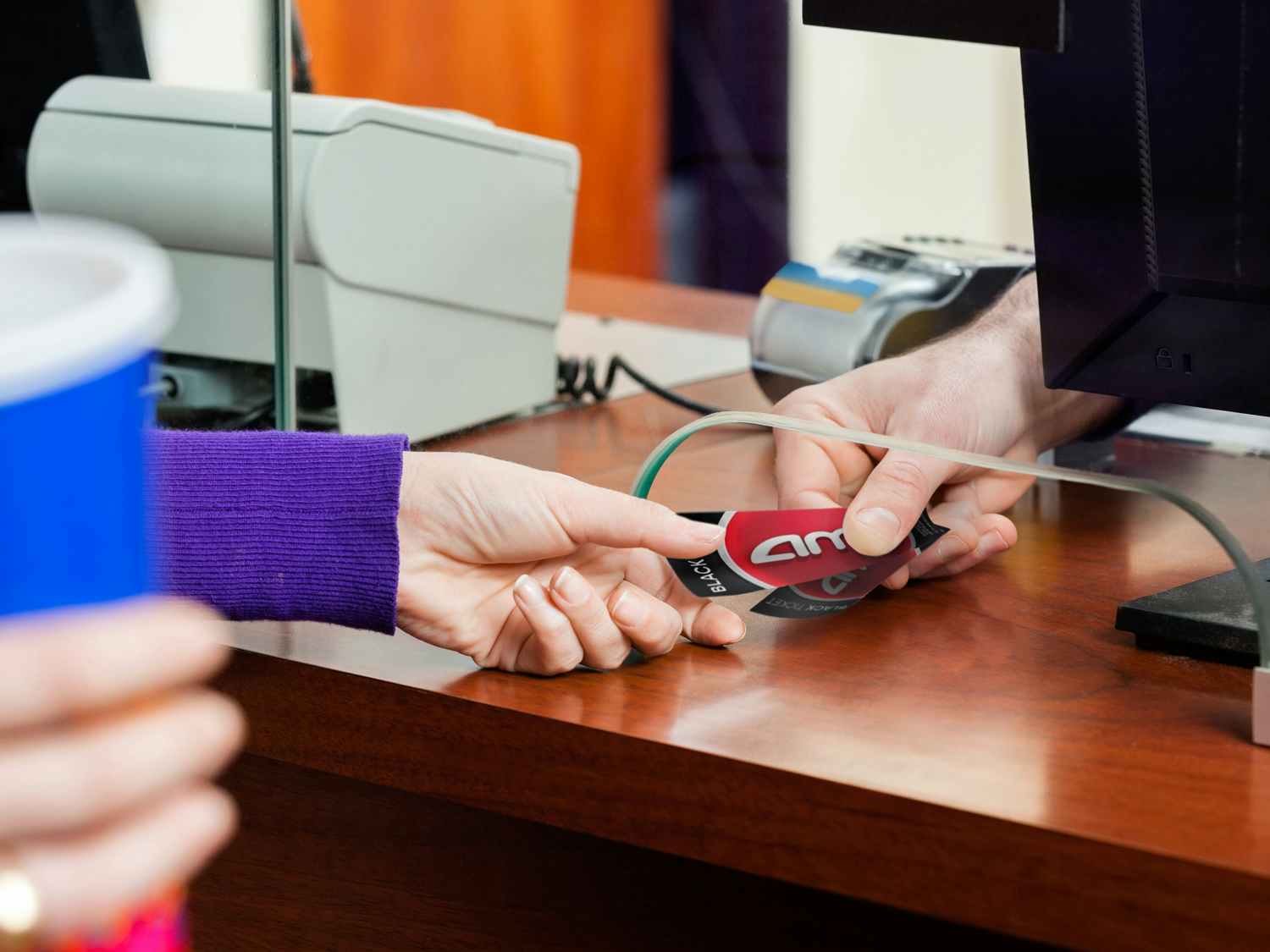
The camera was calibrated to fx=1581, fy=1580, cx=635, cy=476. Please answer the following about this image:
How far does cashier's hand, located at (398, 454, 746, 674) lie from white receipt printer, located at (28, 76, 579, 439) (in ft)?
1.02

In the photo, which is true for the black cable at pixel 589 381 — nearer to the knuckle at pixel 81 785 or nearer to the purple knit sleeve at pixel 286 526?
the purple knit sleeve at pixel 286 526

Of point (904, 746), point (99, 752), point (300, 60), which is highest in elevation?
point (300, 60)

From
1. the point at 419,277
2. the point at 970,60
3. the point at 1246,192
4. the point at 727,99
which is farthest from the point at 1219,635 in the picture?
the point at 727,99

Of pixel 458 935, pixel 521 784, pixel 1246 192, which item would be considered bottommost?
pixel 458 935

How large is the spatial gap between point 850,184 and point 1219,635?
2.67 m

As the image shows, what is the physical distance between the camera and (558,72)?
Answer: 2816 millimetres

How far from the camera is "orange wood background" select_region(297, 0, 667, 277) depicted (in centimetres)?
152

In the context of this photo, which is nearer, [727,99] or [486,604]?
[486,604]

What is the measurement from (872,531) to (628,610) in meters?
0.12

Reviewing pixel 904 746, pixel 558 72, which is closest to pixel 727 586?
pixel 904 746

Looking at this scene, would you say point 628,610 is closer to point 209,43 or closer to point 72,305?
point 72,305

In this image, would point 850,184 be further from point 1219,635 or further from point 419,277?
point 1219,635

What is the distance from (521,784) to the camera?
0.58 metres

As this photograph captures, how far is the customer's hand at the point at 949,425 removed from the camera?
0.75m
